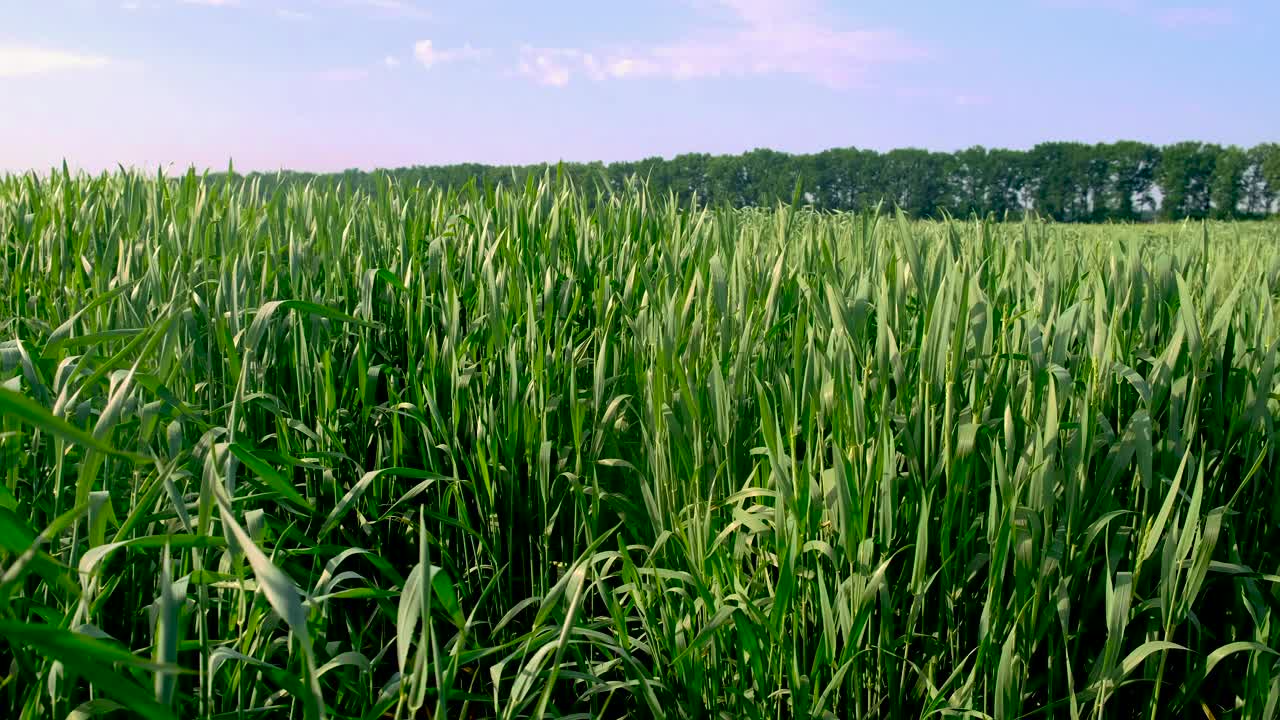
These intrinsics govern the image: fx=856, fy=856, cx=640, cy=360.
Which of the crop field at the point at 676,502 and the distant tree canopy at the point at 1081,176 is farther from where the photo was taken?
the distant tree canopy at the point at 1081,176

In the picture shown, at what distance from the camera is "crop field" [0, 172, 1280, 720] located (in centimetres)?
98

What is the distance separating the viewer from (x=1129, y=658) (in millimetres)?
1038

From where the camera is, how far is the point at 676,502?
1335 millimetres

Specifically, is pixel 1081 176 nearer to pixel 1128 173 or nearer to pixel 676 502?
pixel 1128 173

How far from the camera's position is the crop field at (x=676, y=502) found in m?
0.98

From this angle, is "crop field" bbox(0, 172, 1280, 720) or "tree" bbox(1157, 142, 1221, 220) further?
"tree" bbox(1157, 142, 1221, 220)

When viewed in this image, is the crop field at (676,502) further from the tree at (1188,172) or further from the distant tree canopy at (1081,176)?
the tree at (1188,172)

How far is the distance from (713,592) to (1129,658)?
51 centimetres

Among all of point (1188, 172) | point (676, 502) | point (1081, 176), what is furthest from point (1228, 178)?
point (676, 502)

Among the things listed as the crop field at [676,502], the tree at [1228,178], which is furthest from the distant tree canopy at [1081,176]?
the crop field at [676,502]

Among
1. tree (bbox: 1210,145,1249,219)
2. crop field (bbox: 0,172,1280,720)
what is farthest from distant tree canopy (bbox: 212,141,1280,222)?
crop field (bbox: 0,172,1280,720)

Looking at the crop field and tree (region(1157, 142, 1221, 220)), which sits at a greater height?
tree (region(1157, 142, 1221, 220))

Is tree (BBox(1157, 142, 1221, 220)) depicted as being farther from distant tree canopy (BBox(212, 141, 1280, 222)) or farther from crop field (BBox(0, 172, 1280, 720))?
crop field (BBox(0, 172, 1280, 720))

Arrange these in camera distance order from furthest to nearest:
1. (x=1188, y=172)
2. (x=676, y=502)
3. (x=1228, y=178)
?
(x=1188, y=172)
(x=1228, y=178)
(x=676, y=502)
